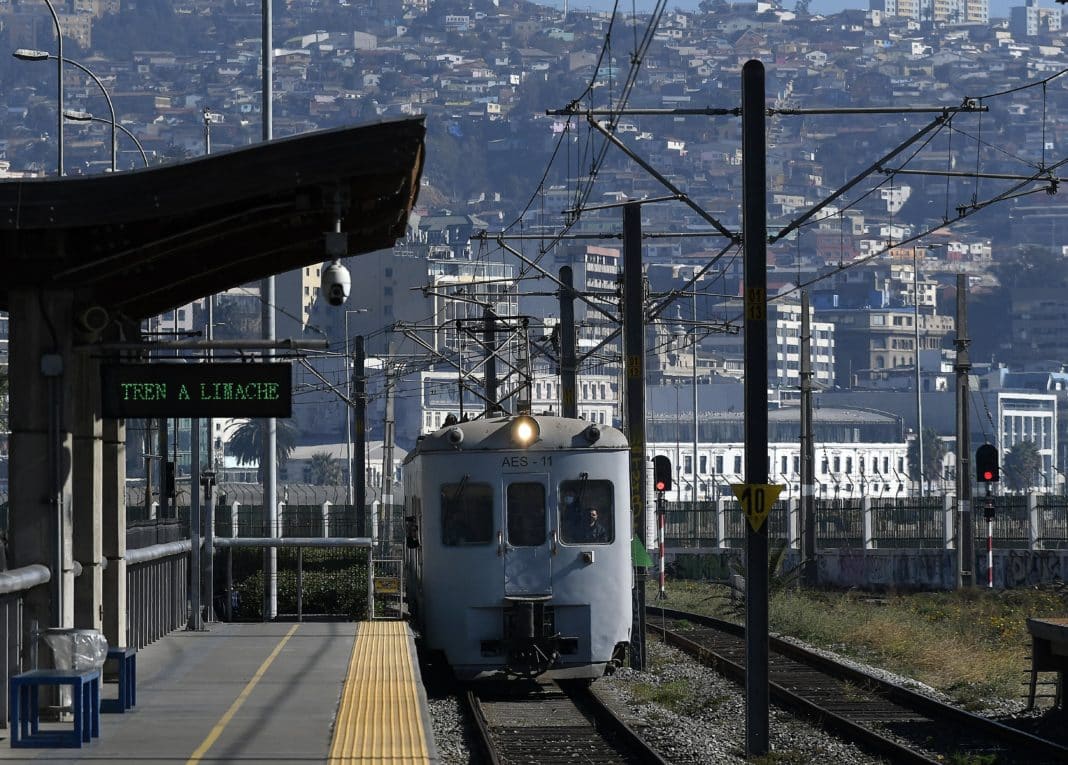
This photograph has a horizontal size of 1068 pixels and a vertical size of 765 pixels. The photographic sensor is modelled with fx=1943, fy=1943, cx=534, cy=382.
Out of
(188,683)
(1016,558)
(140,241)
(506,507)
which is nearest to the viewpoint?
(140,241)

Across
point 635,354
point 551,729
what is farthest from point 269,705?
point 635,354

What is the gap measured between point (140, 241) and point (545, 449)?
7.50m

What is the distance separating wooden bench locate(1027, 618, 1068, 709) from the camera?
715 inches

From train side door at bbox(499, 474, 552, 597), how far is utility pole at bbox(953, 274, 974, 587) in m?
19.5

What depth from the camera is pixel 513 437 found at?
2114cm

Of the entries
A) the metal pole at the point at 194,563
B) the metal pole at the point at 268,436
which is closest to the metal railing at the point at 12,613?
the metal pole at the point at 194,563

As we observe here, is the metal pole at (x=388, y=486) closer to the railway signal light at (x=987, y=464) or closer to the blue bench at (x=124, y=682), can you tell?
the railway signal light at (x=987, y=464)

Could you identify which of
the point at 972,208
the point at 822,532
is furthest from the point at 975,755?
the point at 822,532

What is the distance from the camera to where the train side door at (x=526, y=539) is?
68.5 feet

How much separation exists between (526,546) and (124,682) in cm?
681

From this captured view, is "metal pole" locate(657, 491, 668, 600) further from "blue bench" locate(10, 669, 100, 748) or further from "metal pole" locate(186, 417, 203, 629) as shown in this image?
"blue bench" locate(10, 669, 100, 748)

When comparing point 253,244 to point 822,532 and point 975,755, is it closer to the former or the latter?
point 975,755

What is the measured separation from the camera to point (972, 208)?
93.1 ft

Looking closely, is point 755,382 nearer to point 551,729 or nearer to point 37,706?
point 551,729
